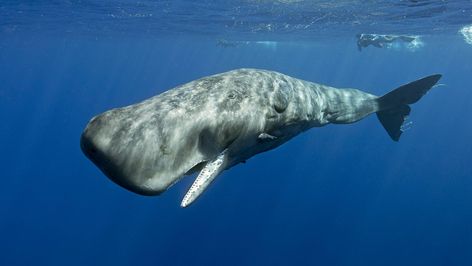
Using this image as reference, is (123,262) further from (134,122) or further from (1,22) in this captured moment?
(134,122)

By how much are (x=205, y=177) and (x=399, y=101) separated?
8.31 m

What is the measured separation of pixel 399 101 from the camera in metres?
11.7

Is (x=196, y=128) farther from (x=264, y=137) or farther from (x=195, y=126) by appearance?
(x=264, y=137)

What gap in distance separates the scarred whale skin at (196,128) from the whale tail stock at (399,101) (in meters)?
4.13

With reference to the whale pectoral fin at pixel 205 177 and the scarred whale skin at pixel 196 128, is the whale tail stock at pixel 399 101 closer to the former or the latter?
the scarred whale skin at pixel 196 128

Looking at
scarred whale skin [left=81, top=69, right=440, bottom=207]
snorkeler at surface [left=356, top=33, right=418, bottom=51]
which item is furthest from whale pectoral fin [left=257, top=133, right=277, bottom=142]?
snorkeler at surface [left=356, top=33, right=418, bottom=51]

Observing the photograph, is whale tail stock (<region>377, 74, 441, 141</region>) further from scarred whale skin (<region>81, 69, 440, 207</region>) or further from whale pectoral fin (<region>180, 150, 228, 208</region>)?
whale pectoral fin (<region>180, 150, 228, 208</region>)

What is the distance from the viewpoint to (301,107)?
7.64m

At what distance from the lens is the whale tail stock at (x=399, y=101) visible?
11031 millimetres

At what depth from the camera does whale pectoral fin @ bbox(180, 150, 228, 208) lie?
15.4 feet

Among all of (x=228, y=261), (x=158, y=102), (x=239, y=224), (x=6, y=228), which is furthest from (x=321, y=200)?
(x=158, y=102)

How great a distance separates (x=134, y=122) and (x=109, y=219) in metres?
47.5

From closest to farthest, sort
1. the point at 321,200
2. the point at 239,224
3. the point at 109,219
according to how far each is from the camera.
A: the point at 239,224 → the point at 321,200 → the point at 109,219

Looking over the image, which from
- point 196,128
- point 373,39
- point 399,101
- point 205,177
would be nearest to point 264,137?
point 196,128
